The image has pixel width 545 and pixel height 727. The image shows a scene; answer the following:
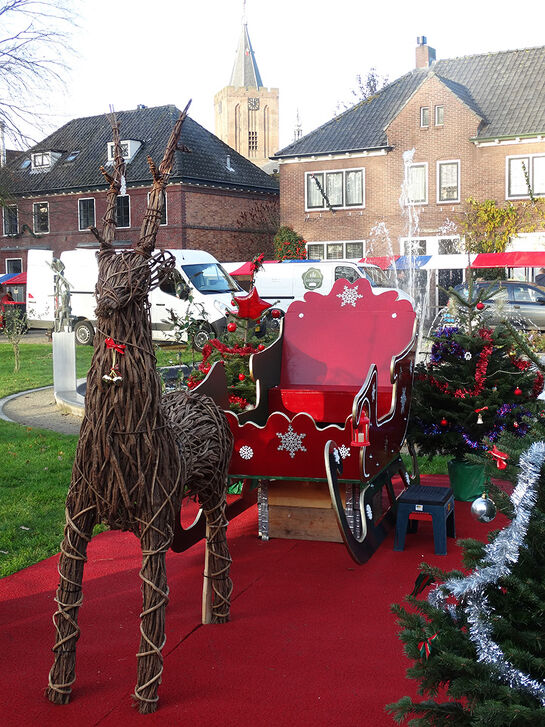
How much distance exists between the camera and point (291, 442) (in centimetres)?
536

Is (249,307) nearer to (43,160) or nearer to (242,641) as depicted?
(242,641)

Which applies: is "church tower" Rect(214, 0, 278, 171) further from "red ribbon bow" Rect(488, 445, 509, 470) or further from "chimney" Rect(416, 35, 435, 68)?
"red ribbon bow" Rect(488, 445, 509, 470)

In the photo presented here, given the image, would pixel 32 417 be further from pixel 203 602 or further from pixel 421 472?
pixel 203 602

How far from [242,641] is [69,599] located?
1017 mm

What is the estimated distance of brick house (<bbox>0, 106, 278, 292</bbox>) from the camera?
35375 mm

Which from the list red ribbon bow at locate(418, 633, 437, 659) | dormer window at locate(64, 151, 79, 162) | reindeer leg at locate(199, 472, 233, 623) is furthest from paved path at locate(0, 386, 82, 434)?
dormer window at locate(64, 151, 79, 162)

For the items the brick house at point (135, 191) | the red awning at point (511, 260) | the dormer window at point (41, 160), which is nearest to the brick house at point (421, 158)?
the brick house at point (135, 191)

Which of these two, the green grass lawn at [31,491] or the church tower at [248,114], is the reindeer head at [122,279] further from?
the church tower at [248,114]

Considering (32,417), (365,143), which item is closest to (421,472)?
(32,417)

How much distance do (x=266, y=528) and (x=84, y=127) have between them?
3885 cm

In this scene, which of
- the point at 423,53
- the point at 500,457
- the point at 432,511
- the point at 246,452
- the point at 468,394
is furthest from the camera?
the point at 423,53

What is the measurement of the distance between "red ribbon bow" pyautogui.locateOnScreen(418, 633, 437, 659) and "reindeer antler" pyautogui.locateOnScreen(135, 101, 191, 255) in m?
1.96

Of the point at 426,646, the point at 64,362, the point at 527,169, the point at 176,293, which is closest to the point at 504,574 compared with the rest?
the point at 426,646

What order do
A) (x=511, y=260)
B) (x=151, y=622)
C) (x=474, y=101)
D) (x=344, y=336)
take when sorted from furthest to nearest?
(x=474, y=101) < (x=511, y=260) < (x=344, y=336) < (x=151, y=622)
